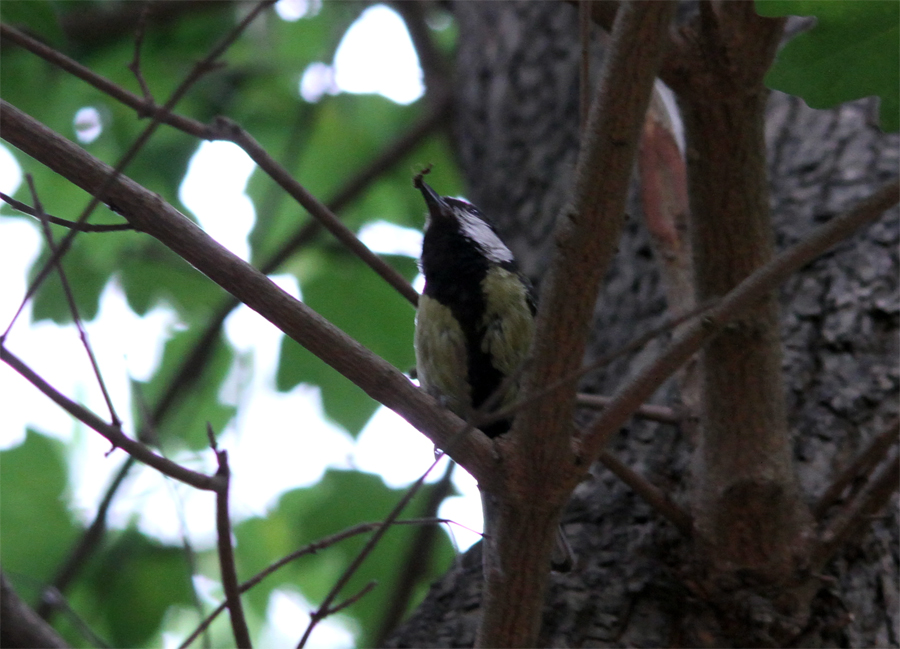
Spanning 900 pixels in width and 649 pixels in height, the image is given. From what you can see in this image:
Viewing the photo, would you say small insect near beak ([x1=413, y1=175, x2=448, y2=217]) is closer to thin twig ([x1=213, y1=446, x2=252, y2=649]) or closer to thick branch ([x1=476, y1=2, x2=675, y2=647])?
thick branch ([x1=476, y1=2, x2=675, y2=647])

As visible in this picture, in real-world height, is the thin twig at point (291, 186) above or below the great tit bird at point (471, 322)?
below

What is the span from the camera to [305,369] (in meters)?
2.24

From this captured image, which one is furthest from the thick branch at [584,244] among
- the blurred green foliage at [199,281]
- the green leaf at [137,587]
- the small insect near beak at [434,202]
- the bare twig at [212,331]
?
the green leaf at [137,587]

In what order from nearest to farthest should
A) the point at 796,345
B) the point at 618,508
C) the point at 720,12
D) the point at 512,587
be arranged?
1. the point at 512,587
2. the point at 720,12
3. the point at 618,508
4. the point at 796,345

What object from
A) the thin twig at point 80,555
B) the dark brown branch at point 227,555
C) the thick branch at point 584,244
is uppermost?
the thick branch at point 584,244

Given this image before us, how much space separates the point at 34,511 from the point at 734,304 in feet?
6.21

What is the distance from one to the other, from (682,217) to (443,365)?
0.62 meters

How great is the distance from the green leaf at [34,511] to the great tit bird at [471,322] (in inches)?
42.3

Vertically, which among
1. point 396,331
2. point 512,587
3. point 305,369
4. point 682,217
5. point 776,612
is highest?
point 682,217

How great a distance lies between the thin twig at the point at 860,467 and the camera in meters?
1.29

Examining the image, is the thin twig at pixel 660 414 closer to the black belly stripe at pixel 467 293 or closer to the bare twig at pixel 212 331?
the black belly stripe at pixel 467 293

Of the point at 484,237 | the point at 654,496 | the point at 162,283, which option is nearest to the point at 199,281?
the point at 162,283

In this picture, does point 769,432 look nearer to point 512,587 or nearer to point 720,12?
point 512,587

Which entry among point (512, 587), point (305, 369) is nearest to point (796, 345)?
point (512, 587)
